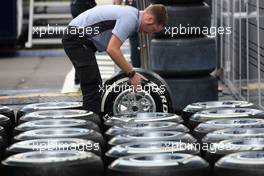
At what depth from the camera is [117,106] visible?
9758 mm

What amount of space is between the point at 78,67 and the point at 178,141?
11.6 feet

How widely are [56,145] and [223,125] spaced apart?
1.40 meters

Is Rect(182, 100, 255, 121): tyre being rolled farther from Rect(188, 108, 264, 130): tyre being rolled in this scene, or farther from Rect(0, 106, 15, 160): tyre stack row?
Rect(0, 106, 15, 160): tyre stack row

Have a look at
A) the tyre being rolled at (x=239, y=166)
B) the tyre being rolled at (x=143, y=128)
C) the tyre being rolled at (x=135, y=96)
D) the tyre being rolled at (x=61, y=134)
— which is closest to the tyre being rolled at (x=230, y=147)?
the tyre being rolled at (x=239, y=166)

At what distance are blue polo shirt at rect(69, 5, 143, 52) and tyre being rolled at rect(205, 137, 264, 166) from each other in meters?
2.98

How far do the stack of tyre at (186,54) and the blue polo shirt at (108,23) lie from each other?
1.91 m

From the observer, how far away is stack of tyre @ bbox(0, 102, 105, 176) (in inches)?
223

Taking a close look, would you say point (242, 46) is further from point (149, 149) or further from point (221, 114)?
point (149, 149)

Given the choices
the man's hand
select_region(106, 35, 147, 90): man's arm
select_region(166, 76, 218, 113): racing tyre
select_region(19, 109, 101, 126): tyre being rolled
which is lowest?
select_region(166, 76, 218, 113): racing tyre

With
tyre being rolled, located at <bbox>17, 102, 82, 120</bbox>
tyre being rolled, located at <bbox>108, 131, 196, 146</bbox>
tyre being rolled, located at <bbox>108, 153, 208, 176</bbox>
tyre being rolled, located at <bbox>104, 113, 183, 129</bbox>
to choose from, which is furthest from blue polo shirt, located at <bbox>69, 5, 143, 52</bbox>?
tyre being rolled, located at <bbox>108, 153, 208, 176</bbox>

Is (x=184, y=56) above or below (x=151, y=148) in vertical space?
above

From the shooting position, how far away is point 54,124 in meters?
7.18

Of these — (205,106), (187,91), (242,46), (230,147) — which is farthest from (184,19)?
(230,147)

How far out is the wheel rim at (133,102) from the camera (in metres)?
9.73
